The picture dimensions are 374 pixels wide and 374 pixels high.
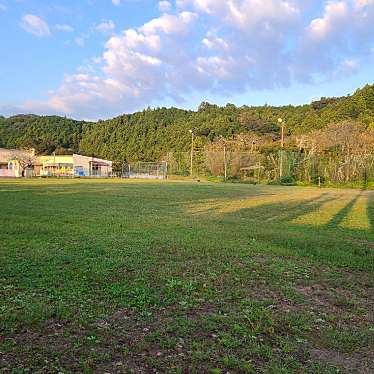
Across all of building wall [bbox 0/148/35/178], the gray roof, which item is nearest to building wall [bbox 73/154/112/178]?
building wall [bbox 0/148/35/178]

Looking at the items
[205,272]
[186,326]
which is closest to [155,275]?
[205,272]

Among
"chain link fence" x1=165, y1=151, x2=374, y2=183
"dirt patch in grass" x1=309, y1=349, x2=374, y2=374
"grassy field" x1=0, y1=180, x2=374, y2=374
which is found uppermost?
"chain link fence" x1=165, y1=151, x2=374, y2=183

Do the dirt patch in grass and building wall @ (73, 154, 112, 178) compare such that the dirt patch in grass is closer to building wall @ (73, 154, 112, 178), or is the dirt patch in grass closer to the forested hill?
the forested hill

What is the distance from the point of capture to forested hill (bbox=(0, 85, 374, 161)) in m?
57.2

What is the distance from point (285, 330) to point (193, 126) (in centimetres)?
7425

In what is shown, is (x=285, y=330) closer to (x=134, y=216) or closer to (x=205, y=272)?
(x=205, y=272)

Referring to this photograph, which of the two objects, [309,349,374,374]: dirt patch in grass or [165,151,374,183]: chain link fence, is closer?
[309,349,374,374]: dirt patch in grass

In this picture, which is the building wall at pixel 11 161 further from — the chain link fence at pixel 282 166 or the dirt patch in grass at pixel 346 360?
the dirt patch in grass at pixel 346 360

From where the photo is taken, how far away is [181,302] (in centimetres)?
425

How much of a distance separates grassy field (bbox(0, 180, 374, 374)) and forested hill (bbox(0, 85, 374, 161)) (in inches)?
1974

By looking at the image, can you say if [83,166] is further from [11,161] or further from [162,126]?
[162,126]

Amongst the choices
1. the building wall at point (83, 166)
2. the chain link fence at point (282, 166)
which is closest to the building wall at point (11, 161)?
the building wall at point (83, 166)

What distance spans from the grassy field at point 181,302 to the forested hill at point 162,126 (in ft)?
164

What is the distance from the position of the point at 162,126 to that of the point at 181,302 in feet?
271
